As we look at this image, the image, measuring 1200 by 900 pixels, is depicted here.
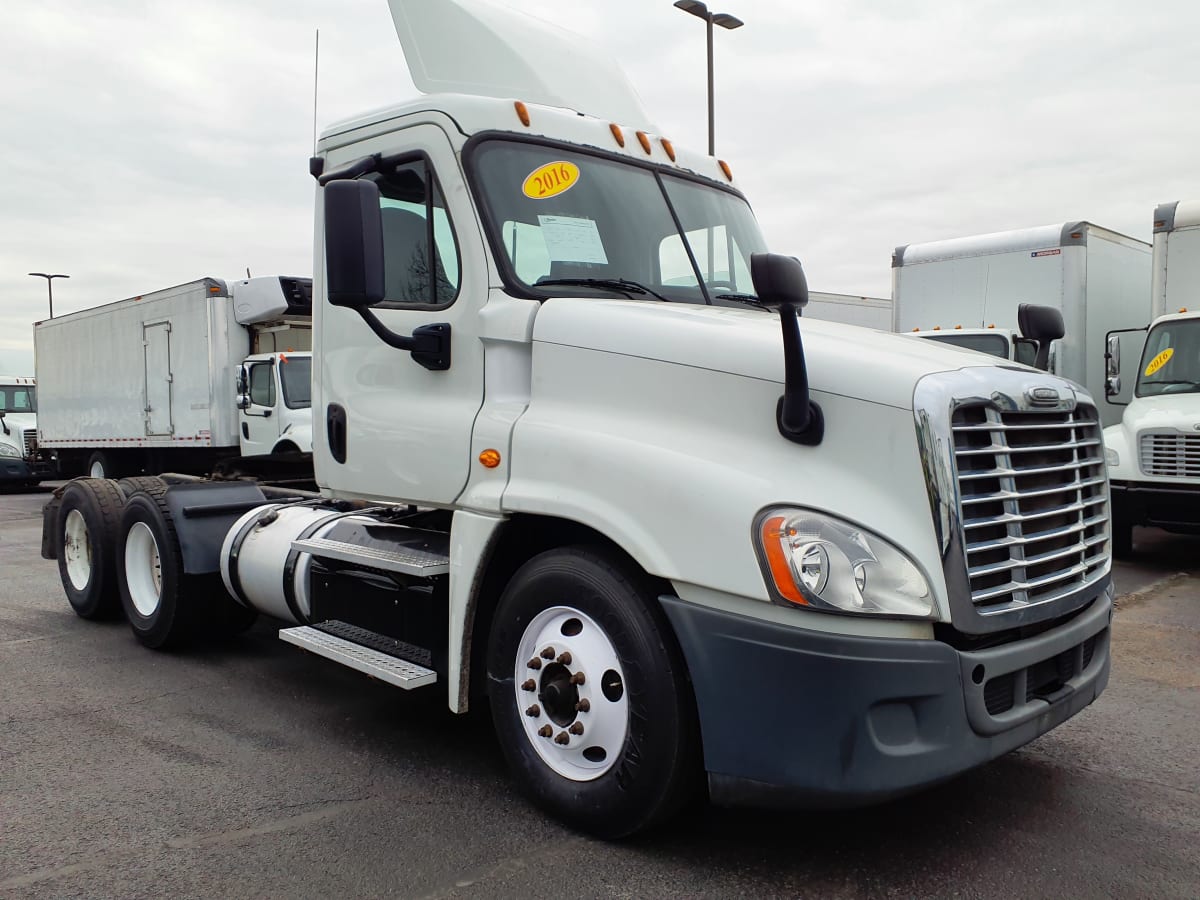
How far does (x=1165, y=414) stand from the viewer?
30.5 ft

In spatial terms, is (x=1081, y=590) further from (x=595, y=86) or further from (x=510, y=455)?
(x=595, y=86)

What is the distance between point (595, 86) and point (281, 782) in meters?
3.40

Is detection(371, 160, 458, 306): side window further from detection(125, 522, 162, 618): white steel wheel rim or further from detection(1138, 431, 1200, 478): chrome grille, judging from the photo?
detection(1138, 431, 1200, 478): chrome grille

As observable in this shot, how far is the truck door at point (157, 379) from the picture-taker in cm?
1538

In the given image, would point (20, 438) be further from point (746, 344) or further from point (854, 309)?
point (746, 344)

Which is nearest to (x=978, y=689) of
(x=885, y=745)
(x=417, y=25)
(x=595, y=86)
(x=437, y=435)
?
(x=885, y=745)

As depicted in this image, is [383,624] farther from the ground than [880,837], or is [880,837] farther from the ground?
[383,624]

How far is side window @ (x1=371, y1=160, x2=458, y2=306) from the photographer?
4055 millimetres

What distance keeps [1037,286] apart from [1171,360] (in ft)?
7.17

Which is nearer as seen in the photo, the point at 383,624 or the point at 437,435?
the point at 437,435

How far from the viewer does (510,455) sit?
374 cm

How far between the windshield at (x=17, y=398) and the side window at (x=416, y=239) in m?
24.0

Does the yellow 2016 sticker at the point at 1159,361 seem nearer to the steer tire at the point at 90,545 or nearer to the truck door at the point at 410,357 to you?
the truck door at the point at 410,357

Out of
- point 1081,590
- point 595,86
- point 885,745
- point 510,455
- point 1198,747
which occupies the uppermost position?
point 595,86
